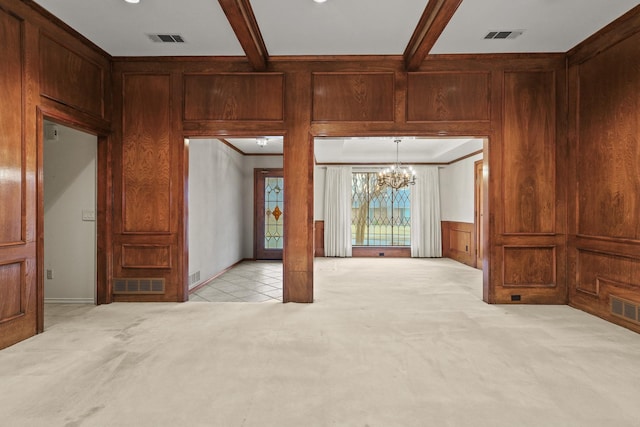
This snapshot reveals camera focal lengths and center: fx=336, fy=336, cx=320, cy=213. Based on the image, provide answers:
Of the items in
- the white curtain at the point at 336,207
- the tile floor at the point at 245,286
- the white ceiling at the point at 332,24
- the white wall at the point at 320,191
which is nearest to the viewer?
the white ceiling at the point at 332,24

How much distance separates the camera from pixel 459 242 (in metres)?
8.05

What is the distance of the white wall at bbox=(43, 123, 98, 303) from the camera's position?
4.01m

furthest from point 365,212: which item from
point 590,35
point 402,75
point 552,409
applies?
point 552,409

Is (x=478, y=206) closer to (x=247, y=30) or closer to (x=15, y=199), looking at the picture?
(x=247, y=30)

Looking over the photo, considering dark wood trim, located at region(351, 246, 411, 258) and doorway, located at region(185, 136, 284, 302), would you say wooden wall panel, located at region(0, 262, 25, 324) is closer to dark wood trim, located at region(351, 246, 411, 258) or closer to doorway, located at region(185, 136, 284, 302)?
doorway, located at region(185, 136, 284, 302)

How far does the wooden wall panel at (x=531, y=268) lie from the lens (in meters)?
3.99

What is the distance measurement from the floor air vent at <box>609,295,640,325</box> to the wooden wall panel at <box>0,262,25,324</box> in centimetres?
547

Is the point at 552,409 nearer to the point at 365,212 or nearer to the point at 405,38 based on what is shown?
the point at 405,38

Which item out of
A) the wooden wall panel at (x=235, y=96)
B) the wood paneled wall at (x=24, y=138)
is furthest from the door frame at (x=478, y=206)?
the wood paneled wall at (x=24, y=138)

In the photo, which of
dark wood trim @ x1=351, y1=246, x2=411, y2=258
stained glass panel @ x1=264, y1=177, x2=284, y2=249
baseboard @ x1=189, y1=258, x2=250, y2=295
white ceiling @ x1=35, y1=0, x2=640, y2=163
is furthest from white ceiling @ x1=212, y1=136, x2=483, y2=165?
white ceiling @ x1=35, y1=0, x2=640, y2=163

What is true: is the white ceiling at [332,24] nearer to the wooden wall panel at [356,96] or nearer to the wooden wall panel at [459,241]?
the wooden wall panel at [356,96]

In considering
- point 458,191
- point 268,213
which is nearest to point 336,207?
point 268,213

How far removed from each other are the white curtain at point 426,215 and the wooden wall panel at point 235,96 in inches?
227

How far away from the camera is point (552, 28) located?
3418 mm
